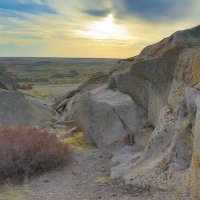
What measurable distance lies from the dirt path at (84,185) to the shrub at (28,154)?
26 cm

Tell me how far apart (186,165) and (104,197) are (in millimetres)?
1573

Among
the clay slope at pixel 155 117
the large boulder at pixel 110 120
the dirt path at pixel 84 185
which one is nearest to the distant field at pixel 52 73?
the large boulder at pixel 110 120

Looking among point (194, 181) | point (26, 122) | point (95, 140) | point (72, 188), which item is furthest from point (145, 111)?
point (26, 122)

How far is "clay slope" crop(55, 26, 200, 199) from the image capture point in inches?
294

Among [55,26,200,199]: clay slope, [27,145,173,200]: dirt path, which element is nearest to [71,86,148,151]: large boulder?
[55,26,200,199]: clay slope

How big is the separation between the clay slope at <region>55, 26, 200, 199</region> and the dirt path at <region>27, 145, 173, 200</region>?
257mm

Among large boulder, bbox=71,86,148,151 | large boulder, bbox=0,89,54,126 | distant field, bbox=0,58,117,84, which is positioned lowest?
distant field, bbox=0,58,117,84

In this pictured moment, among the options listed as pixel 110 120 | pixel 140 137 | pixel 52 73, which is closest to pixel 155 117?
pixel 140 137

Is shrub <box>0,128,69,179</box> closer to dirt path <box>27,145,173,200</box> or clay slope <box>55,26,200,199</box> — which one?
dirt path <box>27,145,173,200</box>

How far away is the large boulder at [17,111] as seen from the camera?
16.3 m

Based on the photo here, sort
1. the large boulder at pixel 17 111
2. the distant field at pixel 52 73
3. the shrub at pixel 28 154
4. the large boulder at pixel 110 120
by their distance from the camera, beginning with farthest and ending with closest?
the distant field at pixel 52 73
the large boulder at pixel 17 111
the large boulder at pixel 110 120
the shrub at pixel 28 154

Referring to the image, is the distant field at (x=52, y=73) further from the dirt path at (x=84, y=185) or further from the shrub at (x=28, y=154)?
the dirt path at (x=84, y=185)

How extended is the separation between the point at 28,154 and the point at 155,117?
323 centimetres

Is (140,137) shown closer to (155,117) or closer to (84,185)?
(155,117)
